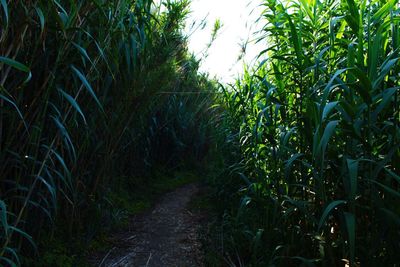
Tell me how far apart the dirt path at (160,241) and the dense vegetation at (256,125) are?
0.20 m

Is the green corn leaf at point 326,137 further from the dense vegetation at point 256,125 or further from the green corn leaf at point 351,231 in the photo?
the green corn leaf at point 351,231

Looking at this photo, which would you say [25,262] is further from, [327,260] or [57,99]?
[327,260]

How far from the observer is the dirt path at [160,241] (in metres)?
2.74

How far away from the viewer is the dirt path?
274 centimetres

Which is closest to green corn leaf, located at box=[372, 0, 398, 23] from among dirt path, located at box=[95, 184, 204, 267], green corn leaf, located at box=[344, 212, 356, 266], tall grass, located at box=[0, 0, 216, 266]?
green corn leaf, located at box=[344, 212, 356, 266]

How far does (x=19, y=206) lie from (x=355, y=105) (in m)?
1.69

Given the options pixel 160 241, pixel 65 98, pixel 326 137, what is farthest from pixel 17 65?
pixel 160 241

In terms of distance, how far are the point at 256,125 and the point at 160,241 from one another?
5.41ft

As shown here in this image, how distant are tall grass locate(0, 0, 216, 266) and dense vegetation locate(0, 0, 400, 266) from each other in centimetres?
1

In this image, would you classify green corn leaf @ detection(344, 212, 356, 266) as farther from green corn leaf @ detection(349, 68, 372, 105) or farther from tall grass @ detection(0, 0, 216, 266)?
tall grass @ detection(0, 0, 216, 266)

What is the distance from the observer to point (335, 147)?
1551 mm

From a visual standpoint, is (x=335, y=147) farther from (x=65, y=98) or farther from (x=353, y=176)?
(x=65, y=98)

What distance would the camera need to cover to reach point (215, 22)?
6.08 meters

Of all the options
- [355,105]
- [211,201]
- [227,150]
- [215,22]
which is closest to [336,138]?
[355,105]
